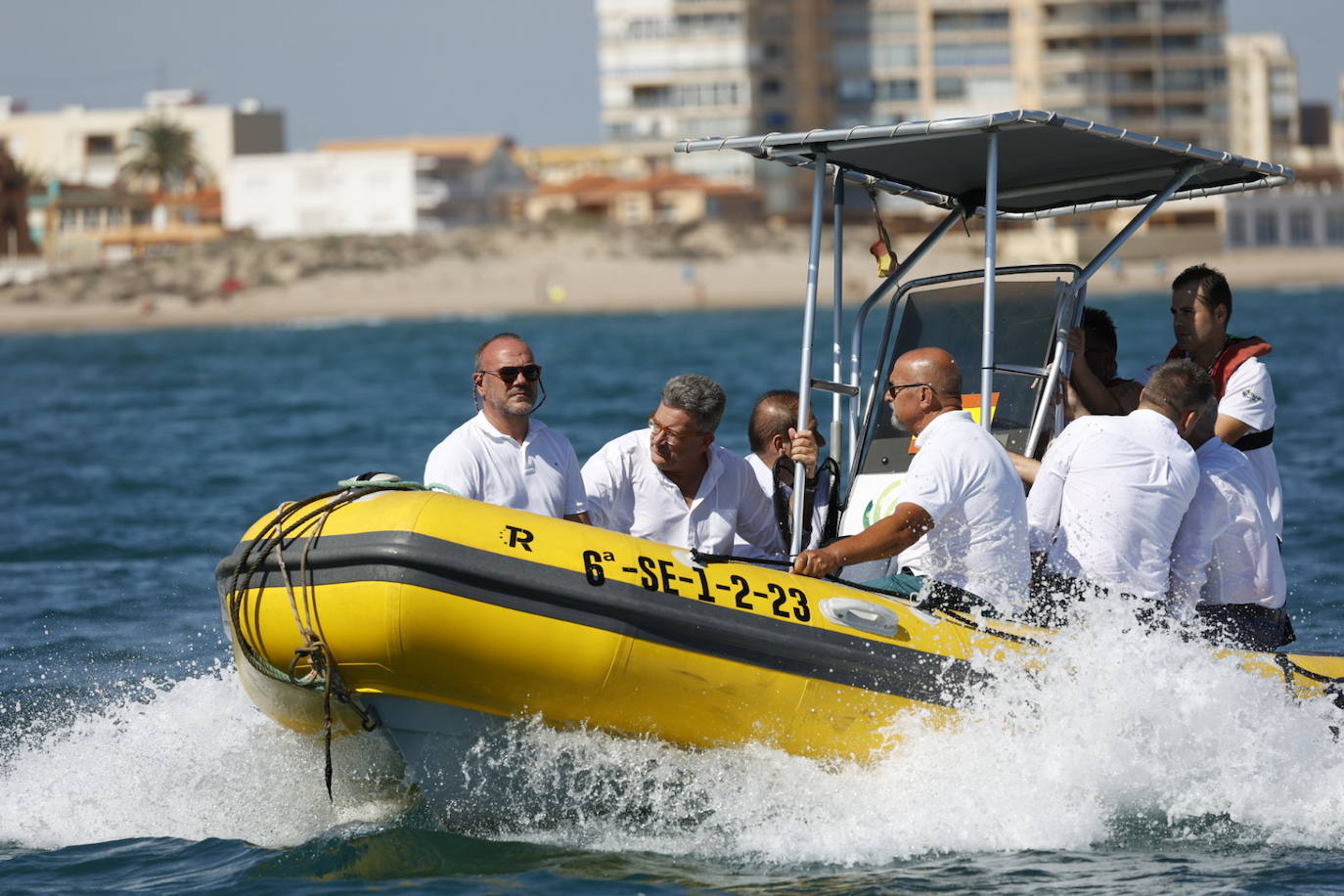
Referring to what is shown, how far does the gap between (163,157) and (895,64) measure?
110 ft

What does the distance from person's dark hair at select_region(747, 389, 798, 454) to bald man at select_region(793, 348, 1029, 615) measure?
1052 millimetres

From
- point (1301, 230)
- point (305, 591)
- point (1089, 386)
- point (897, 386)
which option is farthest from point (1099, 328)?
point (1301, 230)

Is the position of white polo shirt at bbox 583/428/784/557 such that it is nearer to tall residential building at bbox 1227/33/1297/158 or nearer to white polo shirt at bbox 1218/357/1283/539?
white polo shirt at bbox 1218/357/1283/539

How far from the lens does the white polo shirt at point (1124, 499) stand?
5.55 meters

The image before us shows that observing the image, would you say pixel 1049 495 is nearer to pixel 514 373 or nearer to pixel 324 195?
pixel 514 373

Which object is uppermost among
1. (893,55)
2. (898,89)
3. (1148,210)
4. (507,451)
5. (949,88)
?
(893,55)

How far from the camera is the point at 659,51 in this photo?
7269 cm

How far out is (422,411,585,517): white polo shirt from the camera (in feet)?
18.9

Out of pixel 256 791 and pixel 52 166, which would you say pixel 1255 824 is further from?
pixel 52 166

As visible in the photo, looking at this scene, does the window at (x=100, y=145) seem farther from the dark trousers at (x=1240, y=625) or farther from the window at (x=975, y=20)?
the dark trousers at (x=1240, y=625)

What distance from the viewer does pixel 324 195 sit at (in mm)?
73500

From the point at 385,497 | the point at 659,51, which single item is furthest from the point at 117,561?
the point at 659,51

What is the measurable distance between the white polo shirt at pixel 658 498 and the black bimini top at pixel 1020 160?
43.6 inches

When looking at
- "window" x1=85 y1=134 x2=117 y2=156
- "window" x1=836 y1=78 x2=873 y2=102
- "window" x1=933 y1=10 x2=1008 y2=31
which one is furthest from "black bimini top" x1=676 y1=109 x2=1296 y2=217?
"window" x1=85 y1=134 x2=117 y2=156
